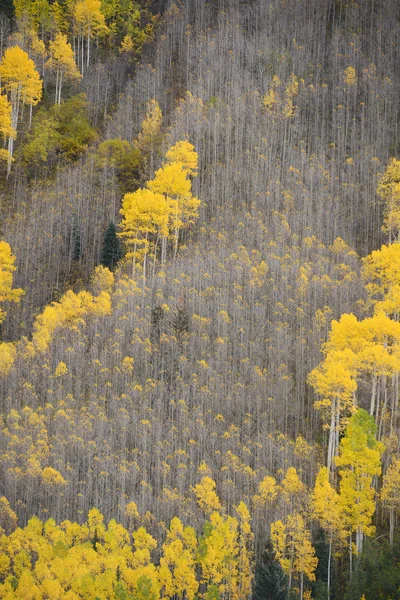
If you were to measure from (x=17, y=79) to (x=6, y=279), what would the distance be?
30214 millimetres

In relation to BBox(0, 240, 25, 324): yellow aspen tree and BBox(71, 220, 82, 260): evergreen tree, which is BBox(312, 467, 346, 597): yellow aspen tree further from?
BBox(71, 220, 82, 260): evergreen tree

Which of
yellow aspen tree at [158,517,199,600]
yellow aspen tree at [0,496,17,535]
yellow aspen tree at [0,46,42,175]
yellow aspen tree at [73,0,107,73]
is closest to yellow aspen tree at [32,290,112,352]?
yellow aspen tree at [0,496,17,535]

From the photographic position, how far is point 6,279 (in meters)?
63.3

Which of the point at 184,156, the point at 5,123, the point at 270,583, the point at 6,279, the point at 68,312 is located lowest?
the point at 270,583

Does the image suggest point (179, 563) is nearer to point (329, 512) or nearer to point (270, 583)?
point (270, 583)

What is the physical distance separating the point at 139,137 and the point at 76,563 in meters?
50.7

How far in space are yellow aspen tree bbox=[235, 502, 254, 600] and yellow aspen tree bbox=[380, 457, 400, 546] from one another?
7.83 m

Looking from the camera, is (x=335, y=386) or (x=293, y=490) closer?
(x=293, y=490)

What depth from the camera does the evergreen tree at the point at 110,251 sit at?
68.0 metres

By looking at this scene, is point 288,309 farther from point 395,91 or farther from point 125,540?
point 395,91

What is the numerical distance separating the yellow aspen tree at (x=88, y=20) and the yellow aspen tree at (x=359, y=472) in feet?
236

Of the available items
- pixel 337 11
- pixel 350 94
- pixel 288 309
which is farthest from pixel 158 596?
pixel 337 11

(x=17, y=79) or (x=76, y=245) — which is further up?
(x=17, y=79)

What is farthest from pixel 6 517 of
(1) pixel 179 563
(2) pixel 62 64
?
(2) pixel 62 64
